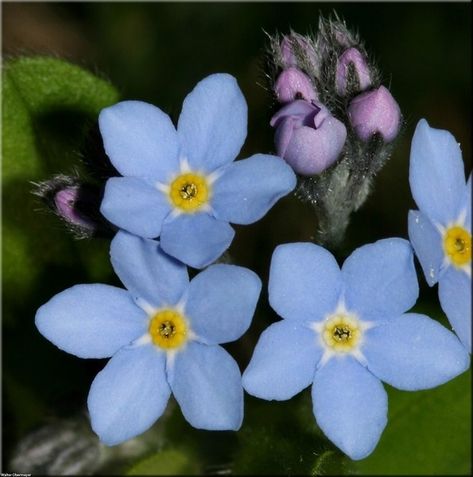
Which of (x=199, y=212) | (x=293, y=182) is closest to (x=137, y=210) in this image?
(x=199, y=212)

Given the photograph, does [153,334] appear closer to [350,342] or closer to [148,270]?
[148,270]

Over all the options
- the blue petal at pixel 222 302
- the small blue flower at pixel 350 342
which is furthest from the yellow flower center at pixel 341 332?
the blue petal at pixel 222 302

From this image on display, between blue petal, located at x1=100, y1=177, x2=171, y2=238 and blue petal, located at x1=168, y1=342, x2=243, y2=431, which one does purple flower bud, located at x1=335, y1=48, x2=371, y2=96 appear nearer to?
blue petal, located at x1=100, y1=177, x2=171, y2=238

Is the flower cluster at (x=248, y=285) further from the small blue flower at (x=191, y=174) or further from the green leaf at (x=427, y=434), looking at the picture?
the green leaf at (x=427, y=434)

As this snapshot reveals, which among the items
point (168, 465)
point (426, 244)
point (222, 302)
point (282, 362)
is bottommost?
point (168, 465)

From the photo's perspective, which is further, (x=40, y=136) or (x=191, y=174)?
(x=40, y=136)

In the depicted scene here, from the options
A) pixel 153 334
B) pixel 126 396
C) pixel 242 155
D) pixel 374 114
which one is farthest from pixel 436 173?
pixel 242 155
